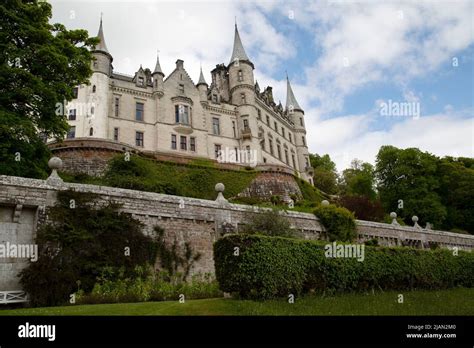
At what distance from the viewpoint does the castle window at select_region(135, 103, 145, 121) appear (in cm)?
4353

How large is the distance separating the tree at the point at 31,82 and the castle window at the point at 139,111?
870 inches

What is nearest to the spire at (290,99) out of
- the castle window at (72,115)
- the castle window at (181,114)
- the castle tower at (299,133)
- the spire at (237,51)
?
the castle tower at (299,133)

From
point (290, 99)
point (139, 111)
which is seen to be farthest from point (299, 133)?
point (139, 111)

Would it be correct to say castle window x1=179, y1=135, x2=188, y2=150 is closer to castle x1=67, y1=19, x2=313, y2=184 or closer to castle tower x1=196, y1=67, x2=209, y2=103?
castle x1=67, y1=19, x2=313, y2=184

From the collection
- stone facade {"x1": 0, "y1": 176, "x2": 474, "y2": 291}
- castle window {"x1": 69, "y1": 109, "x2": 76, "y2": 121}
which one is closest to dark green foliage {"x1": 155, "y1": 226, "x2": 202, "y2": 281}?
stone facade {"x1": 0, "y1": 176, "x2": 474, "y2": 291}

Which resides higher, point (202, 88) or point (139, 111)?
point (202, 88)

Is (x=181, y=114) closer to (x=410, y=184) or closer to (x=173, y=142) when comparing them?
(x=173, y=142)

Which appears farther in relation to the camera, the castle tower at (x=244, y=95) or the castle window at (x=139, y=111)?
the castle tower at (x=244, y=95)

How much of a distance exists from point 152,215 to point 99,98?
27104 millimetres

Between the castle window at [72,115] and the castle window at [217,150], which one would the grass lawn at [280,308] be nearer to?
the castle window at [72,115]

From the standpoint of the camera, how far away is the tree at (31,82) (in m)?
17.4

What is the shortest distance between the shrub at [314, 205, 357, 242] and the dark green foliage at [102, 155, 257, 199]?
982 cm

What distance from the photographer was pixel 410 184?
4447 centimetres
